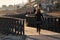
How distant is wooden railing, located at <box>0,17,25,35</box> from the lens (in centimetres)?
1146

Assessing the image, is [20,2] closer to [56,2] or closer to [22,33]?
[56,2]

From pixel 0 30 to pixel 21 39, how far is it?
268cm

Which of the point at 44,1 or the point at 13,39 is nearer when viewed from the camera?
the point at 13,39

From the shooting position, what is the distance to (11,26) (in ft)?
39.3

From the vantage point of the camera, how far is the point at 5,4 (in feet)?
114

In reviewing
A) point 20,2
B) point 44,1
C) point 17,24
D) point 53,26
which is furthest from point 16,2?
point 17,24

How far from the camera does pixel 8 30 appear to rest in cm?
1198

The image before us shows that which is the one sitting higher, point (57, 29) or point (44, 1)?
point (44, 1)

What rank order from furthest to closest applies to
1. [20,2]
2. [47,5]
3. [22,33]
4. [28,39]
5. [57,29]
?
[20,2] < [47,5] < [57,29] < [22,33] < [28,39]

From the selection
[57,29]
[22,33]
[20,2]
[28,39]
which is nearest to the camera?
[28,39]

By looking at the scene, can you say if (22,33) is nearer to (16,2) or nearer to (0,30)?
(0,30)

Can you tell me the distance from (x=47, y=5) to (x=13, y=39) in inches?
936

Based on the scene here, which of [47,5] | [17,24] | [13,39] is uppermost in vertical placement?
[47,5]

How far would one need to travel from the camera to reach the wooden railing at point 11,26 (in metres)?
11.5
